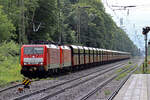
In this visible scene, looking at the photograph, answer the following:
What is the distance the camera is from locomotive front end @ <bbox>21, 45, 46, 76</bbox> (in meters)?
23.7

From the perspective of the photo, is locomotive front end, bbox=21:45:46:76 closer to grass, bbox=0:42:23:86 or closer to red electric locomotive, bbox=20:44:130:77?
red electric locomotive, bbox=20:44:130:77

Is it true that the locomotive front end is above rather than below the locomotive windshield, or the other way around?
below

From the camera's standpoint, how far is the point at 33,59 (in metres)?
24.0

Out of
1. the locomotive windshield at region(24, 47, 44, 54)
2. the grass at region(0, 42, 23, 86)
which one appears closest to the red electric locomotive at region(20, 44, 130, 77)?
the locomotive windshield at region(24, 47, 44, 54)

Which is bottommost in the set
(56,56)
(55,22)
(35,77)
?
(35,77)

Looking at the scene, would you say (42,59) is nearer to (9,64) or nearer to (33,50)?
(33,50)

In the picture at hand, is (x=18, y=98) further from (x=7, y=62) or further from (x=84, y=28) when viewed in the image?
(x=84, y=28)

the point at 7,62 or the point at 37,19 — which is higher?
the point at 37,19

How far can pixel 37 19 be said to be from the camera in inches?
2175

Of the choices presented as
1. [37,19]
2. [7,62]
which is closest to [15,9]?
[37,19]

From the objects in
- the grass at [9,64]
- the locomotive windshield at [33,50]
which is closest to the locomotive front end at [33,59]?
the locomotive windshield at [33,50]

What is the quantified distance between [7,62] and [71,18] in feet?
184

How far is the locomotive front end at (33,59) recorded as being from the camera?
23703mm

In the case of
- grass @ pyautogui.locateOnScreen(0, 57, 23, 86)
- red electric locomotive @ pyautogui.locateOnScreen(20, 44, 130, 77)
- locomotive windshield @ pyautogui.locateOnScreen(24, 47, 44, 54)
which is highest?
locomotive windshield @ pyautogui.locateOnScreen(24, 47, 44, 54)
